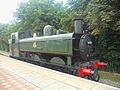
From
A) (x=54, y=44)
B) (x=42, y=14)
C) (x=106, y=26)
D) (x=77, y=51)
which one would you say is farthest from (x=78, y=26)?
(x=42, y=14)

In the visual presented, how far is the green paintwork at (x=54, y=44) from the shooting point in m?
9.45

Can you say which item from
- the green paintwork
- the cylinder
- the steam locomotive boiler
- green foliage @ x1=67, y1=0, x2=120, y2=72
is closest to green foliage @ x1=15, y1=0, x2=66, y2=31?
the green paintwork

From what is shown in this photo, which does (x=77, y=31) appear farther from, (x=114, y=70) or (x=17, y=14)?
(x=17, y=14)

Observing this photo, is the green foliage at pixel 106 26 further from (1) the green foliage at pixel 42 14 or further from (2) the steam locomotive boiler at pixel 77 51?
(1) the green foliage at pixel 42 14

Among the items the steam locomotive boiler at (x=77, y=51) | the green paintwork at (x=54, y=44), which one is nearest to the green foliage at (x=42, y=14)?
the green paintwork at (x=54, y=44)

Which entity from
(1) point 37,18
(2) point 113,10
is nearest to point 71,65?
(2) point 113,10

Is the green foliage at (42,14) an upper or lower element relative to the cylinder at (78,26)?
upper

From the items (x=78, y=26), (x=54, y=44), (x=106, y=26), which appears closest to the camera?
(x=78, y=26)

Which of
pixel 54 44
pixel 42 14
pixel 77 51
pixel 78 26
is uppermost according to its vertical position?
pixel 42 14

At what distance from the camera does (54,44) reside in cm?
1074

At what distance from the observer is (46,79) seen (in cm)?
767

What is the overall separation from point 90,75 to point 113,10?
406cm

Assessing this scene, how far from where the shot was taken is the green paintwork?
9445mm

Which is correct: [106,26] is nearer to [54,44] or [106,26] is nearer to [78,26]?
[78,26]
